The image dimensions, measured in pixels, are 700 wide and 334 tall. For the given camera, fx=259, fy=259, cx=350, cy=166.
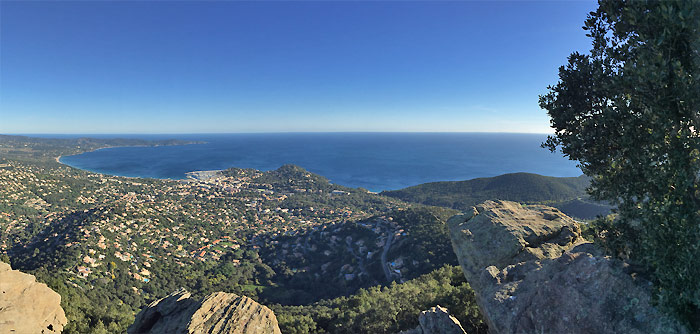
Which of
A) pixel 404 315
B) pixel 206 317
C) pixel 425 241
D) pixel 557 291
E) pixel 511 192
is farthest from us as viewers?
pixel 511 192

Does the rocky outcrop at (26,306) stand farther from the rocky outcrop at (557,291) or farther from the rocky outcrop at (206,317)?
the rocky outcrop at (557,291)

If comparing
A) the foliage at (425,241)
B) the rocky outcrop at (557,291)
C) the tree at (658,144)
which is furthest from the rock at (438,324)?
the foliage at (425,241)

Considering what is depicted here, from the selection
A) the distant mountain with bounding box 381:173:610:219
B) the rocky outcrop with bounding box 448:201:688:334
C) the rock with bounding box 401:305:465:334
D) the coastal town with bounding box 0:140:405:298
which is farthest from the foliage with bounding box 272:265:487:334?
the distant mountain with bounding box 381:173:610:219

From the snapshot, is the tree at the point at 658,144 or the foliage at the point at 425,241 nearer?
the tree at the point at 658,144

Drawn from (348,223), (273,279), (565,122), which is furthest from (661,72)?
(348,223)

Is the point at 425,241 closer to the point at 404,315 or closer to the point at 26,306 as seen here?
the point at 404,315

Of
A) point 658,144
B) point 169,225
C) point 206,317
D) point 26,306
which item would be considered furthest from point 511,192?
point 169,225

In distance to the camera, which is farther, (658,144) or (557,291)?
(557,291)
